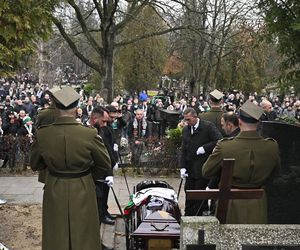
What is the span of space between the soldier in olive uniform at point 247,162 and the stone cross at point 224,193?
341 millimetres

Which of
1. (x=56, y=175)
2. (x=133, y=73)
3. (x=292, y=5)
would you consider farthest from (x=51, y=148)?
(x=133, y=73)

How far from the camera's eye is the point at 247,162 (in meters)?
5.03

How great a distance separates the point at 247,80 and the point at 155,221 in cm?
4183

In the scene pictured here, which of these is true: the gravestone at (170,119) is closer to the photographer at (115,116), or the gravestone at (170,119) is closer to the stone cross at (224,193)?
the photographer at (115,116)

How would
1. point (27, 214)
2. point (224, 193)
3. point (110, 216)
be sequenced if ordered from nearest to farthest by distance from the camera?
point (224, 193) → point (110, 216) → point (27, 214)

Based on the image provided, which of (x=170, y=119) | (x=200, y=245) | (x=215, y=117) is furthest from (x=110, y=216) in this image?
(x=170, y=119)

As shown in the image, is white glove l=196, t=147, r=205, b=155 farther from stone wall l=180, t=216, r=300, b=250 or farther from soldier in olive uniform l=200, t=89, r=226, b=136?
stone wall l=180, t=216, r=300, b=250

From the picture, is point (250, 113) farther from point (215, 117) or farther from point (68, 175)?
point (215, 117)

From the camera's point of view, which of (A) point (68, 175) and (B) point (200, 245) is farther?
(A) point (68, 175)

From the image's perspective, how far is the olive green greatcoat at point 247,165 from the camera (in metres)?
5.04

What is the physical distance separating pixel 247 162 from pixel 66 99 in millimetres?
1935

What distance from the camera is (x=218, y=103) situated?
8.48 meters

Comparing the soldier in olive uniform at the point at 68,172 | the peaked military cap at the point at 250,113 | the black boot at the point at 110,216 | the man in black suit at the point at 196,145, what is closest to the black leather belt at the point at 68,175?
the soldier in olive uniform at the point at 68,172

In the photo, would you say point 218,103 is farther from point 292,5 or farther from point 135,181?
point 135,181
